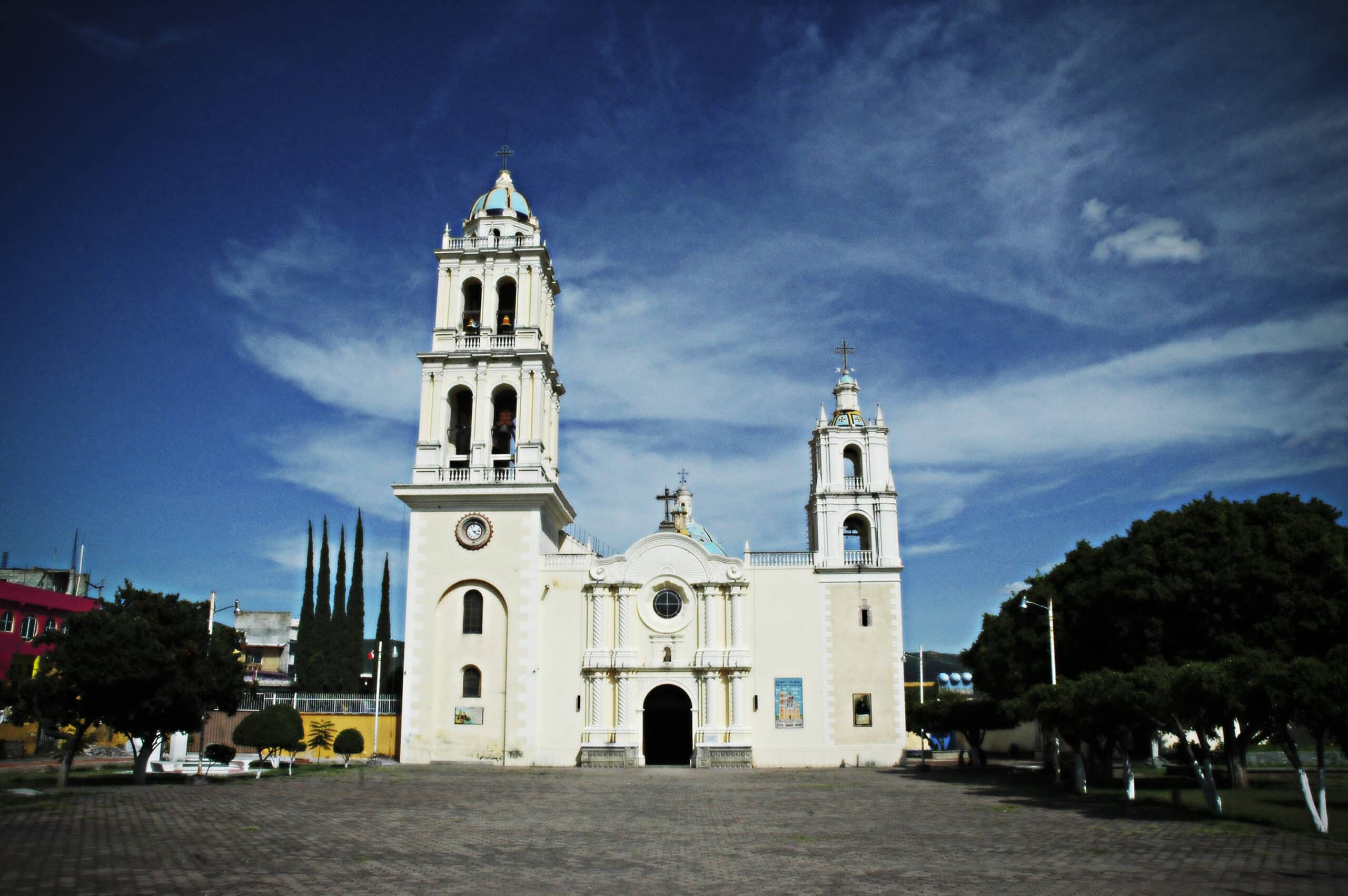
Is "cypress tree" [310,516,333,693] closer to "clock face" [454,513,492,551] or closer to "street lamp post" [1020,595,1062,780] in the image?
"clock face" [454,513,492,551]

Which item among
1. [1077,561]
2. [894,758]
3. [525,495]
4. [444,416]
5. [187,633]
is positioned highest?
[444,416]

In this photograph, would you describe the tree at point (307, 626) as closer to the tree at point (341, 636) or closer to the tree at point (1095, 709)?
the tree at point (341, 636)

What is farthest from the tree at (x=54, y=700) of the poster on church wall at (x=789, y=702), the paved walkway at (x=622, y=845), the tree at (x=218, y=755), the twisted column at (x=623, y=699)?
the poster on church wall at (x=789, y=702)

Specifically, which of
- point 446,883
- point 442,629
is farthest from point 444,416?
point 446,883

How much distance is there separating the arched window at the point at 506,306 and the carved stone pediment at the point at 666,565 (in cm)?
1061

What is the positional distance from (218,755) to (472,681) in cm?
965

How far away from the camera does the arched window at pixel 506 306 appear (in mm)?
43344

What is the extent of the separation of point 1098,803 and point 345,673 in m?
44.0

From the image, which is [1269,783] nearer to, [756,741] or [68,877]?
[756,741]

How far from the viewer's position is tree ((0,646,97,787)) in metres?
25.6

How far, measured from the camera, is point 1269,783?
30703 mm

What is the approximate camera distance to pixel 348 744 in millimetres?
37250

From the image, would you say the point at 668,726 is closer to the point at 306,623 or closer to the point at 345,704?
the point at 345,704

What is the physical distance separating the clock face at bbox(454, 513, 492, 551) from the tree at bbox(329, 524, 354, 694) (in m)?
20.9
